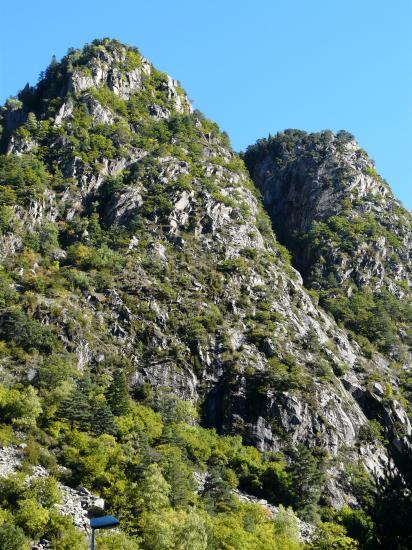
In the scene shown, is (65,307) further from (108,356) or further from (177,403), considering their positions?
(177,403)

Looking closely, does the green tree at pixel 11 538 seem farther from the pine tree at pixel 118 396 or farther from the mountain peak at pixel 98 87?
the mountain peak at pixel 98 87

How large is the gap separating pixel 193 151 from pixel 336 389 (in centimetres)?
7711

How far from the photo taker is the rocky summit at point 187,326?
56.0 meters

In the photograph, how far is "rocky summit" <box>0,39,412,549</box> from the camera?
184 feet

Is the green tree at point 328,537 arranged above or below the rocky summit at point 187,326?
below

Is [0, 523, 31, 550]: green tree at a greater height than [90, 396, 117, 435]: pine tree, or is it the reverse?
[90, 396, 117, 435]: pine tree

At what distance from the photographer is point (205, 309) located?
104312mm

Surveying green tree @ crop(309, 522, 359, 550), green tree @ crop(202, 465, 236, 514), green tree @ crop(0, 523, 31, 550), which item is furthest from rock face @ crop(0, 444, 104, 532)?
green tree @ crop(309, 522, 359, 550)

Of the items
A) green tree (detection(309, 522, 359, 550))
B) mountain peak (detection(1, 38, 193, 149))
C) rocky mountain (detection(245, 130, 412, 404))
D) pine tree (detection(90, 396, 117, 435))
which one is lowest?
green tree (detection(309, 522, 359, 550))

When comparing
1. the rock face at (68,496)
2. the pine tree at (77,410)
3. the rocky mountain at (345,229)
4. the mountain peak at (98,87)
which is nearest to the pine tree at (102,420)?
the pine tree at (77,410)

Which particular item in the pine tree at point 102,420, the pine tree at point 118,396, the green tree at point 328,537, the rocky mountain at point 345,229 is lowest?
the green tree at point 328,537

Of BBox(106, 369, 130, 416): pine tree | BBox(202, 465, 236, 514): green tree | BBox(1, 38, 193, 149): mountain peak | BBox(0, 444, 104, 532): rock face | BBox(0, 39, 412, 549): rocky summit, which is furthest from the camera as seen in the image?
BBox(1, 38, 193, 149): mountain peak

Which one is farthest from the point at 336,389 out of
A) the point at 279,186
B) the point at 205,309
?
the point at 279,186

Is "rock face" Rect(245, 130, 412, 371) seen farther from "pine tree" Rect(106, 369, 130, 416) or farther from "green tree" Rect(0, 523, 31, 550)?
"green tree" Rect(0, 523, 31, 550)
